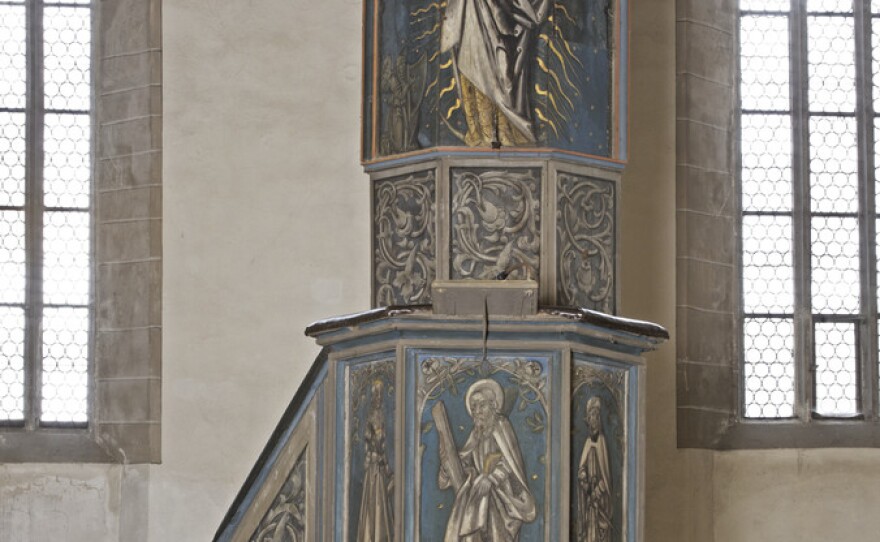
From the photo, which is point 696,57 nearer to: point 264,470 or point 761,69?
point 761,69

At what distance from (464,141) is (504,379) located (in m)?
1.13

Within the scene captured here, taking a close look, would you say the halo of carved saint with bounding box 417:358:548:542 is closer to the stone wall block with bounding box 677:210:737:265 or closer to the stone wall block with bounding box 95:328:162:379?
the stone wall block with bounding box 677:210:737:265

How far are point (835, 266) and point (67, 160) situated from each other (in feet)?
14.3

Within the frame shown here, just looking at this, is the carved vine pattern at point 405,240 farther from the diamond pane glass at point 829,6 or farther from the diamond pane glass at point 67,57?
the diamond pane glass at point 829,6

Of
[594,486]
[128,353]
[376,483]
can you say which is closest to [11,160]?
[128,353]

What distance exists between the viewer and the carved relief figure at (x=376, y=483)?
20.6 feet

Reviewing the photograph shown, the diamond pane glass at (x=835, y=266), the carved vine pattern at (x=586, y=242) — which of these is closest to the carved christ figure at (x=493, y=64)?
the carved vine pattern at (x=586, y=242)

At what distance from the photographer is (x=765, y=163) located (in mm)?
10383

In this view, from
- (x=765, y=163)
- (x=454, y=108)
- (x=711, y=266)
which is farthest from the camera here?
(x=765, y=163)

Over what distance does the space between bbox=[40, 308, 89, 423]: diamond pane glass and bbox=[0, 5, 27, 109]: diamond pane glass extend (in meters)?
1.23

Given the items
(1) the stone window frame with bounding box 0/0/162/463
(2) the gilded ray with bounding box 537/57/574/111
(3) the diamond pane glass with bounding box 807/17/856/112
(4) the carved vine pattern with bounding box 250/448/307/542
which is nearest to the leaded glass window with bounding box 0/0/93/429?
(1) the stone window frame with bounding box 0/0/162/463

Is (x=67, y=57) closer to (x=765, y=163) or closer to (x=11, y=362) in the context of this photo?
(x=11, y=362)

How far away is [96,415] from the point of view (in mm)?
10148

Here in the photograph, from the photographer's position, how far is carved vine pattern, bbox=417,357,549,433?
241 inches
